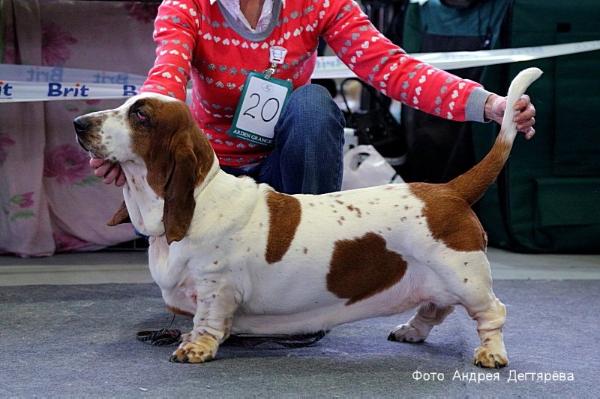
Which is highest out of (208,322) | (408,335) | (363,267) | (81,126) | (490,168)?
(81,126)

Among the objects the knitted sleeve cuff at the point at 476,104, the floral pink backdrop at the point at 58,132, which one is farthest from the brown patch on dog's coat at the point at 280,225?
the floral pink backdrop at the point at 58,132

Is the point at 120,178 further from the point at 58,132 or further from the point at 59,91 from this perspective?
the point at 58,132

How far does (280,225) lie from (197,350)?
31cm

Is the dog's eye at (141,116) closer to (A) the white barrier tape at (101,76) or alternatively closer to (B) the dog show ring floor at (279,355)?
(B) the dog show ring floor at (279,355)

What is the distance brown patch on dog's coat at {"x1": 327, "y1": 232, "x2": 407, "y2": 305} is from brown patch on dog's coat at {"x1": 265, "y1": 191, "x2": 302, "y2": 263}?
10 cm

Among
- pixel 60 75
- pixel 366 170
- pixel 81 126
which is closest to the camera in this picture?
pixel 81 126

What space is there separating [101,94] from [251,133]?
3.07ft

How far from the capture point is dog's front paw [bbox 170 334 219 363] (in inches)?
73.3

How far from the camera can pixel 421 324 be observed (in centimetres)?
210

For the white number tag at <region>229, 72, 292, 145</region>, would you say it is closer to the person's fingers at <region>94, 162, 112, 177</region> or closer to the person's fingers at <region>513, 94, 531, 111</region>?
the person's fingers at <region>94, 162, 112, 177</region>

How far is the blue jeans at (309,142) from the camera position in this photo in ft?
7.18

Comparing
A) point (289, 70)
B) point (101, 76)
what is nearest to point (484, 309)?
point (289, 70)

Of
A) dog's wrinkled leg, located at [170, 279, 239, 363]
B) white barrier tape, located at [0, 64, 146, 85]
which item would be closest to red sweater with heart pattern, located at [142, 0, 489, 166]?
dog's wrinkled leg, located at [170, 279, 239, 363]

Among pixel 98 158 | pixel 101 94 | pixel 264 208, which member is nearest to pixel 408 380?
pixel 264 208
